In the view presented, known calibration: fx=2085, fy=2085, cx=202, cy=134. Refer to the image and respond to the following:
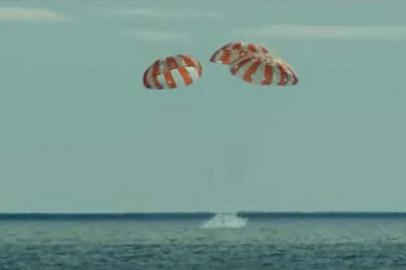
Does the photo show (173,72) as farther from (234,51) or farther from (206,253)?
(206,253)

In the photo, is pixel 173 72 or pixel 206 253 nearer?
pixel 173 72

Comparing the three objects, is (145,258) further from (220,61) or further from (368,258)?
(220,61)

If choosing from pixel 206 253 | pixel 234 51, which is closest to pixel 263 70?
pixel 234 51

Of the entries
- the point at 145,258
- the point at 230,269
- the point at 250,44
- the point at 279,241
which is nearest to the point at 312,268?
the point at 230,269
